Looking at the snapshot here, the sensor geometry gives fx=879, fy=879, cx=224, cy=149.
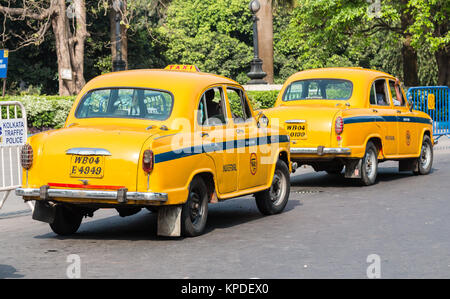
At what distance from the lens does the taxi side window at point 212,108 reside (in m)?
10.3

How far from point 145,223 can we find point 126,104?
5.78 ft

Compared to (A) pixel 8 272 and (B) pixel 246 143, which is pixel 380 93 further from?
(A) pixel 8 272

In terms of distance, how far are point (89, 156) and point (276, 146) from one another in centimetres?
316

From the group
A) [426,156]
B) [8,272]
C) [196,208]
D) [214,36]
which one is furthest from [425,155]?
[214,36]

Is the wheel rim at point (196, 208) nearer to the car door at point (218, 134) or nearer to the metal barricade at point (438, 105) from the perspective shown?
the car door at point (218, 134)

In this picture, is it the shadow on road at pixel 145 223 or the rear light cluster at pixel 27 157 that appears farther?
the shadow on road at pixel 145 223

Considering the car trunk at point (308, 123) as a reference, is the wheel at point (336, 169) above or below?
below

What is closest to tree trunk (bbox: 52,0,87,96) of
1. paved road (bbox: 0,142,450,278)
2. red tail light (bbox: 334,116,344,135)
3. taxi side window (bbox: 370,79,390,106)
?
taxi side window (bbox: 370,79,390,106)

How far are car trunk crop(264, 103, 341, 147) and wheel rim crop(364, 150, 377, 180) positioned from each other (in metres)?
1.08

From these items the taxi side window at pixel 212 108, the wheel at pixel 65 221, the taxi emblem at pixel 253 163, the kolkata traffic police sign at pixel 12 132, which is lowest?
the wheel at pixel 65 221

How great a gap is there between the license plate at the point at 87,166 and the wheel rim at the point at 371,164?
6.96 m

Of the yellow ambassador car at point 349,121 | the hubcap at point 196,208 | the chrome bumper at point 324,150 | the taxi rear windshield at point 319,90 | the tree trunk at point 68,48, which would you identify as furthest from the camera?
the tree trunk at point 68,48

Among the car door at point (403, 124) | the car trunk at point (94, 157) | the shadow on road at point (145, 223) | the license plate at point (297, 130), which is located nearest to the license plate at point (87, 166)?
the car trunk at point (94, 157)

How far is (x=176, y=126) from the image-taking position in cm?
978
